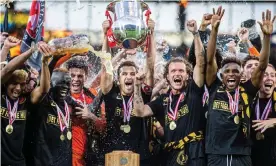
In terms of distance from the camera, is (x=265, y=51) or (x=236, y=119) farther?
(x=236, y=119)

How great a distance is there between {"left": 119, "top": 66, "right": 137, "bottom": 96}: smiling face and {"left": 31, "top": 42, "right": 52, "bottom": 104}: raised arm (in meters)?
0.80

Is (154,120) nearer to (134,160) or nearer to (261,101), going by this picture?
(134,160)

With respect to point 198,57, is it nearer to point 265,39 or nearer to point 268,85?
point 265,39

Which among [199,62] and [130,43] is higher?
[130,43]

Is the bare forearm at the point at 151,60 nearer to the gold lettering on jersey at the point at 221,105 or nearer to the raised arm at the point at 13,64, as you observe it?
the gold lettering on jersey at the point at 221,105

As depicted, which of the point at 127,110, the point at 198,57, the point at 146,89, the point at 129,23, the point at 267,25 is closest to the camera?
the point at 267,25

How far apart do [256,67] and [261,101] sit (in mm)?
456

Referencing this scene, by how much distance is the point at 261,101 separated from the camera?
6.76 meters

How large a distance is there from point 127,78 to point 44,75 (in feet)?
2.97

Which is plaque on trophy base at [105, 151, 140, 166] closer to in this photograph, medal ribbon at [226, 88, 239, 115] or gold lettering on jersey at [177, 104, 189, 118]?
gold lettering on jersey at [177, 104, 189, 118]

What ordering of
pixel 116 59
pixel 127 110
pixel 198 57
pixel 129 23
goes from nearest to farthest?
pixel 198 57, pixel 129 23, pixel 127 110, pixel 116 59

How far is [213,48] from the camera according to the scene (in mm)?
6348

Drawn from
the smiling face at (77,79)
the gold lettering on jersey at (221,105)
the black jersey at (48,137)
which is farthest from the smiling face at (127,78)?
the gold lettering on jersey at (221,105)

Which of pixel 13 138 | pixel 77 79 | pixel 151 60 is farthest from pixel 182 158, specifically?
pixel 13 138
